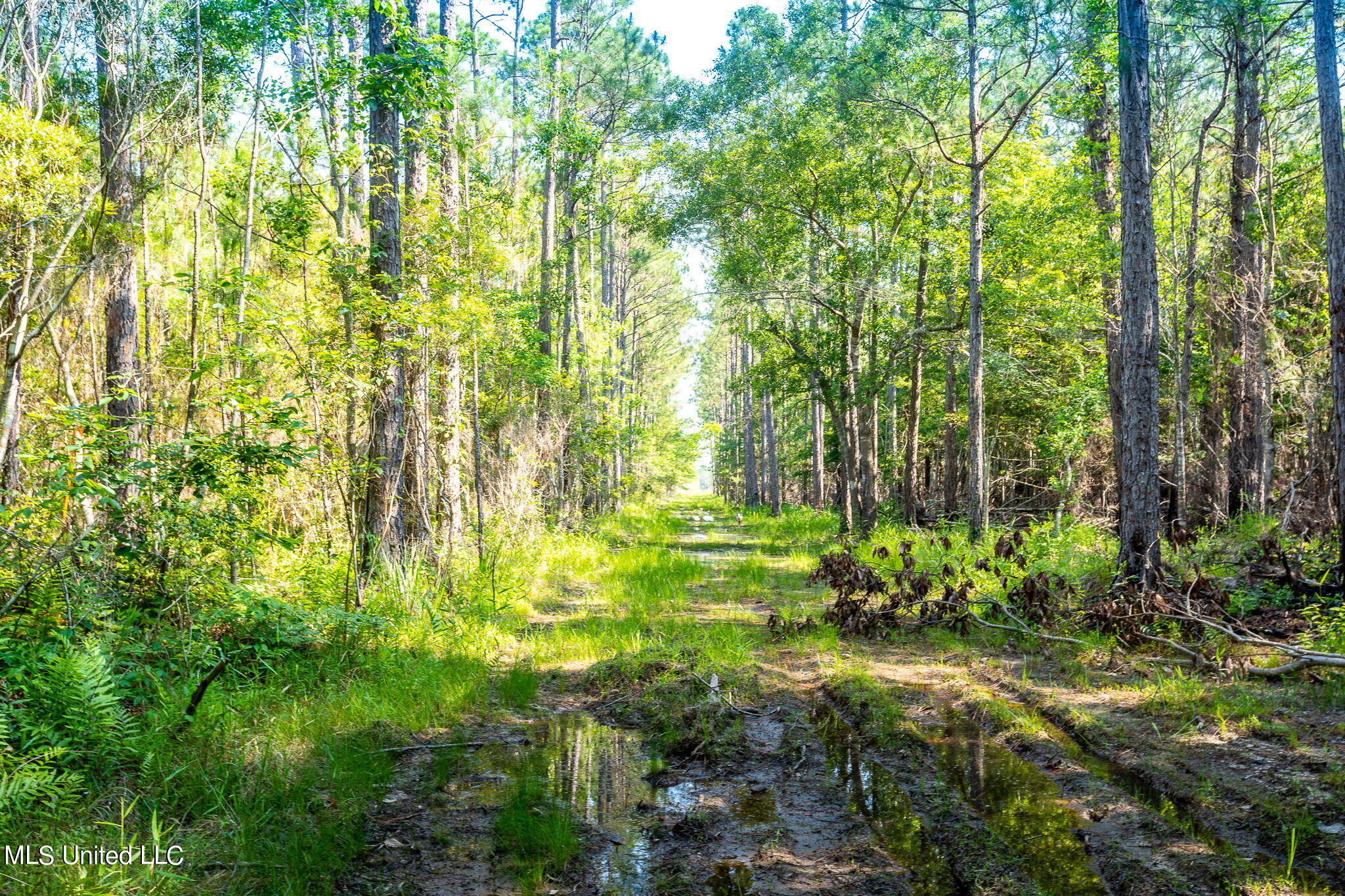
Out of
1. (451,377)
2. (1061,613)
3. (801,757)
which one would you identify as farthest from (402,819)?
(451,377)

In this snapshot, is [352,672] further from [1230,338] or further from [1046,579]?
[1230,338]

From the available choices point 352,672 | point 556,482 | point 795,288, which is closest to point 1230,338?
point 795,288

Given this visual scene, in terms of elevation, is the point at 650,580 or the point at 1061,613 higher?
the point at 1061,613

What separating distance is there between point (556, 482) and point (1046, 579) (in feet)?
35.7

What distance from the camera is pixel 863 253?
54.1 feet

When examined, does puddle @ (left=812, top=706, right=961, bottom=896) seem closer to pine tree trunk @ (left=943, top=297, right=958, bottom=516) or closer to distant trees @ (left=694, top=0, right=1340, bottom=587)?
distant trees @ (left=694, top=0, right=1340, bottom=587)

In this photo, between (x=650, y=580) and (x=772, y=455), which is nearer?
(x=650, y=580)

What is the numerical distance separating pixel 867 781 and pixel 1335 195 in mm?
7190

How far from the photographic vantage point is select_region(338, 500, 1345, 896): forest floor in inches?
129

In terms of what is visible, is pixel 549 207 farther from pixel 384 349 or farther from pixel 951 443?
pixel 951 443

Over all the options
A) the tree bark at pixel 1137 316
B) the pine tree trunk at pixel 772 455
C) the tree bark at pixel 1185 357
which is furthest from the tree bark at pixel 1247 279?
the pine tree trunk at pixel 772 455

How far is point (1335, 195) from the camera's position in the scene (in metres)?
6.86

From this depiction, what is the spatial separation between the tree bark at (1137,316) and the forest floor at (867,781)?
64.2 inches

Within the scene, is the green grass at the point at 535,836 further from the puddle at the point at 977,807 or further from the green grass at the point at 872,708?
the green grass at the point at 872,708
